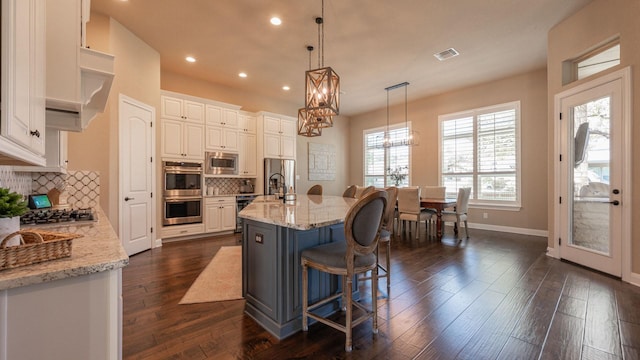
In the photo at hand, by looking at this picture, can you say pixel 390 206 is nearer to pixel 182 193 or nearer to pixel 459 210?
pixel 459 210

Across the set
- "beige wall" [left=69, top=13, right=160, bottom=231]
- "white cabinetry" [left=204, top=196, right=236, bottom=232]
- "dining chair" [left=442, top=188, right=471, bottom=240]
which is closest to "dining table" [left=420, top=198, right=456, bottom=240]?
"dining chair" [left=442, top=188, right=471, bottom=240]

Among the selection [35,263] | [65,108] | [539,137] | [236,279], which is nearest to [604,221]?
[539,137]

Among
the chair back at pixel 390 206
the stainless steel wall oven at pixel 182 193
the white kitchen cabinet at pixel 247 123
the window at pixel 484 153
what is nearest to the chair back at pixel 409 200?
the window at pixel 484 153

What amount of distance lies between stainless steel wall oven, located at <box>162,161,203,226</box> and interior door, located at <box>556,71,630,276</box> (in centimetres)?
585

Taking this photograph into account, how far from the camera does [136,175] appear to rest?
4039 mm

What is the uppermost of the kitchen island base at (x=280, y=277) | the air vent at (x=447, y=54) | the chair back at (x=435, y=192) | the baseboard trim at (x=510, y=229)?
the air vent at (x=447, y=54)

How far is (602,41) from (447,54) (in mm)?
1842

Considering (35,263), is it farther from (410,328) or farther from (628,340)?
(628,340)

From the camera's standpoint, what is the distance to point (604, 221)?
125 inches

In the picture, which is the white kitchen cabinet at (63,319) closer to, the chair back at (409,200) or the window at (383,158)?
the chair back at (409,200)

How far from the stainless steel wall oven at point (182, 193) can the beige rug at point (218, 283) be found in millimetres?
1501

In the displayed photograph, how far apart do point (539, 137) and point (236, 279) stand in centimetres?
598

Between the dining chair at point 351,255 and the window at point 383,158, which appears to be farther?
the window at point 383,158

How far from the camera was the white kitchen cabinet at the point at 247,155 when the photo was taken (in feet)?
19.1
